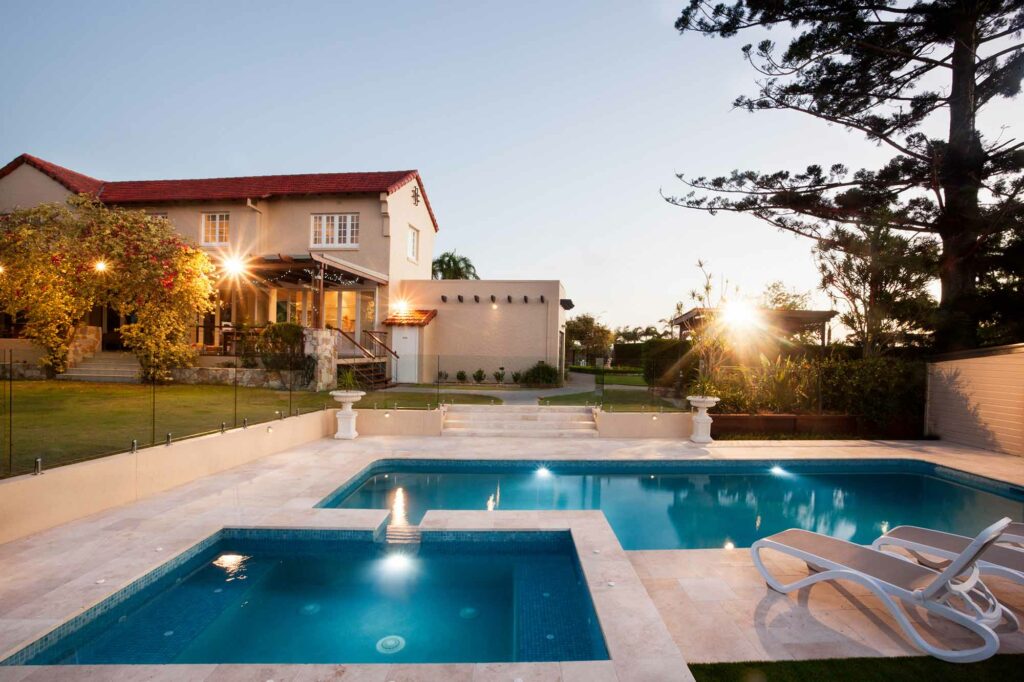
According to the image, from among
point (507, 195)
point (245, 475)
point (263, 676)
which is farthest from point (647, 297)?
point (263, 676)

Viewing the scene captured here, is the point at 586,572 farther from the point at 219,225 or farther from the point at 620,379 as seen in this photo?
the point at 219,225

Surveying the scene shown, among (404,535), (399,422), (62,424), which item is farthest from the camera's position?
(399,422)

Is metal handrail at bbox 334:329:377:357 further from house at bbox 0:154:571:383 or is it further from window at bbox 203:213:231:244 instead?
window at bbox 203:213:231:244

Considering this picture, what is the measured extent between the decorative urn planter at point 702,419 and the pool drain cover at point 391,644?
8.86m

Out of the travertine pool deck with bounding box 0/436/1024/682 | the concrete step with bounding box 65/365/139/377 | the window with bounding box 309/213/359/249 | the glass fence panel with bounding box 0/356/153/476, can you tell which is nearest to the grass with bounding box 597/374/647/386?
the travertine pool deck with bounding box 0/436/1024/682

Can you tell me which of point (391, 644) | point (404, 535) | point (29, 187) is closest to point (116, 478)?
point (404, 535)

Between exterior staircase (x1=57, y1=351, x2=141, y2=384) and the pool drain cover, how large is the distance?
43.1 feet

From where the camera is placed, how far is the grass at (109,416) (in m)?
5.75

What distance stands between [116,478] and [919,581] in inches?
328

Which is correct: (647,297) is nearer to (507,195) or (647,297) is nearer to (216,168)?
(507,195)

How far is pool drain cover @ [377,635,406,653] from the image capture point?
3660mm

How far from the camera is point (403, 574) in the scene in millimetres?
4906

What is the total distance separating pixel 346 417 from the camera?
1082cm

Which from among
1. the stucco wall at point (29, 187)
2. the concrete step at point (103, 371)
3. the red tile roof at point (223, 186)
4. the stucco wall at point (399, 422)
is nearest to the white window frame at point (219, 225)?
the red tile roof at point (223, 186)
